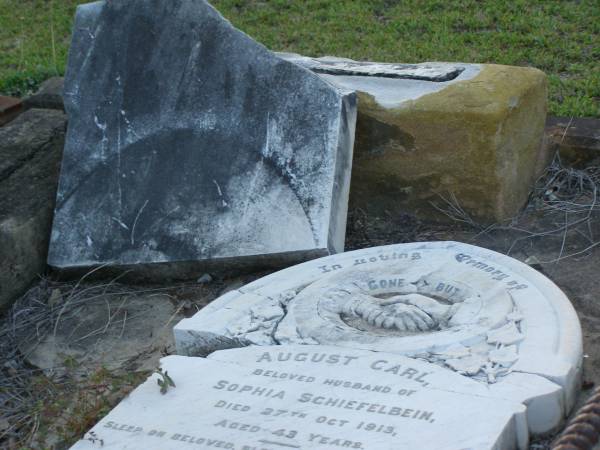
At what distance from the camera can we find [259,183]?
12.0 feet

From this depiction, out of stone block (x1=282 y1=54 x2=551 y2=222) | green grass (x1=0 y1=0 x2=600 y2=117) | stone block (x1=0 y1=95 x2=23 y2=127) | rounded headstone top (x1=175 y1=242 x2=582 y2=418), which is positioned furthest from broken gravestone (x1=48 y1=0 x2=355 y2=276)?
green grass (x1=0 y1=0 x2=600 y2=117)

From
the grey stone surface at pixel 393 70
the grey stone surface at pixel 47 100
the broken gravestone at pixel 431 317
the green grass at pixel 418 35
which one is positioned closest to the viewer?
the broken gravestone at pixel 431 317

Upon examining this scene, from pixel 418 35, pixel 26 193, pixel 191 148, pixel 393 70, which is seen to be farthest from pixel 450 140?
pixel 418 35

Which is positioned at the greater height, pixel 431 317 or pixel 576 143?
pixel 576 143

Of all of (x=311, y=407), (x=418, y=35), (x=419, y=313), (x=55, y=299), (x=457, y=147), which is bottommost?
(x=55, y=299)

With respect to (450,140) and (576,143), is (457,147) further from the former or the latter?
(576,143)

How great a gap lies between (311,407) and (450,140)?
1.62 m

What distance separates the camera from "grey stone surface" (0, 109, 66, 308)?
12.1 ft

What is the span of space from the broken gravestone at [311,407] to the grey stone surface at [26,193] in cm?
116

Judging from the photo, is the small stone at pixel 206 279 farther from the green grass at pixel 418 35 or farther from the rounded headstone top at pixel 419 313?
the green grass at pixel 418 35

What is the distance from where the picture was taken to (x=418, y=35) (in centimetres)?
601

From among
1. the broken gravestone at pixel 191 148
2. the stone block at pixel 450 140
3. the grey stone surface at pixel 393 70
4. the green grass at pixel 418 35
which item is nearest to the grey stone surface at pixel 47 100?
the broken gravestone at pixel 191 148

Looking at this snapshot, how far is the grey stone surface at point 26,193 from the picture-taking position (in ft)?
12.1

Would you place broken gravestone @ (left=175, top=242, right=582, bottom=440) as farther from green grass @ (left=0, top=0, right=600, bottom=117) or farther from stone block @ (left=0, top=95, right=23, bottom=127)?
stone block @ (left=0, top=95, right=23, bottom=127)
